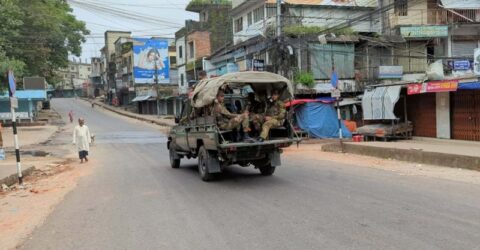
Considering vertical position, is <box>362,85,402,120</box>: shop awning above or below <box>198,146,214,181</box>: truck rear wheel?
above

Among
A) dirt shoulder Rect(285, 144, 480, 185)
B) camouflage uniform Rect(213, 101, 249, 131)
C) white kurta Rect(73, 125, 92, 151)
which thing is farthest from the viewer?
white kurta Rect(73, 125, 92, 151)

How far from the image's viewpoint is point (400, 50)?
3086 cm

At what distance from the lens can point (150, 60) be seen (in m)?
67.9

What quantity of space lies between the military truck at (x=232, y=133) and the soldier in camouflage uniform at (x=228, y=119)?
0.43 ft

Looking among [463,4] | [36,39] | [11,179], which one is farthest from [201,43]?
[11,179]

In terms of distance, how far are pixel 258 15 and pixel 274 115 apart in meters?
23.6

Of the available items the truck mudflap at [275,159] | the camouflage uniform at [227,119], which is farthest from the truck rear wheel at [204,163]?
the truck mudflap at [275,159]

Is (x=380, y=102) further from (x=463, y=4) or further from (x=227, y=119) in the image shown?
(x=227, y=119)

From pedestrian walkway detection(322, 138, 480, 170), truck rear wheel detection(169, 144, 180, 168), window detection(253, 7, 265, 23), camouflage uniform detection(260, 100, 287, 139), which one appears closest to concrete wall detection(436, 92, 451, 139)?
pedestrian walkway detection(322, 138, 480, 170)

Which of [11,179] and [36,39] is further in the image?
[36,39]

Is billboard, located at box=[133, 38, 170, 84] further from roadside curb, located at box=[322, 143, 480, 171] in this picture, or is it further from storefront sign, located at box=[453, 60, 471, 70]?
roadside curb, located at box=[322, 143, 480, 171]

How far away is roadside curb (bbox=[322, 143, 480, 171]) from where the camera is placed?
13.2 meters

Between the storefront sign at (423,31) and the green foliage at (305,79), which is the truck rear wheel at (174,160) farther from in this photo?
the storefront sign at (423,31)

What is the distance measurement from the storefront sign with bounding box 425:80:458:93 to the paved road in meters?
8.59
